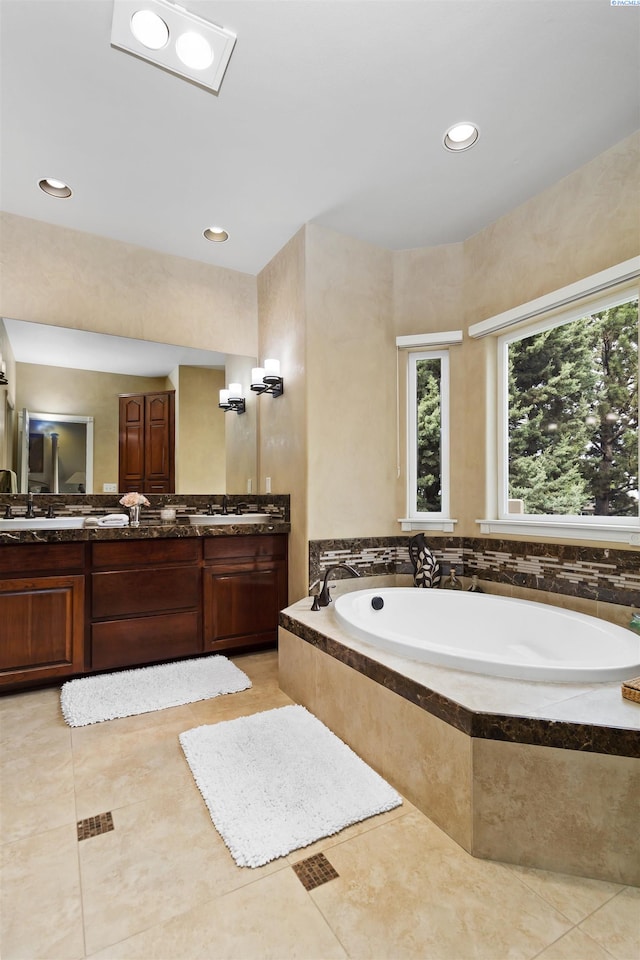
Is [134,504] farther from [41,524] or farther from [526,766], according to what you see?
[526,766]

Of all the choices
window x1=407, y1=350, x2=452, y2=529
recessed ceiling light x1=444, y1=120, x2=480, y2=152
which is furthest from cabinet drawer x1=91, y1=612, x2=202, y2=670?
recessed ceiling light x1=444, y1=120, x2=480, y2=152

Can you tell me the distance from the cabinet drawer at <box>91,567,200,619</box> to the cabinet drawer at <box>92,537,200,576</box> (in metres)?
0.05

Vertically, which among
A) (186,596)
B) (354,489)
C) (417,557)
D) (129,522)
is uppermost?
(354,489)

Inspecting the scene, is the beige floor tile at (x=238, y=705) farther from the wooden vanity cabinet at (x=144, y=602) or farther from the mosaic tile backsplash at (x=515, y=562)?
the mosaic tile backsplash at (x=515, y=562)

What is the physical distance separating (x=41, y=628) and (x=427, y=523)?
2.36m

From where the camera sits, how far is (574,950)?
1102 millimetres

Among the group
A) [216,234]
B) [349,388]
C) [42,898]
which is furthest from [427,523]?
[42,898]

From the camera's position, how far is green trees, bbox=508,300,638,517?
2.35 m

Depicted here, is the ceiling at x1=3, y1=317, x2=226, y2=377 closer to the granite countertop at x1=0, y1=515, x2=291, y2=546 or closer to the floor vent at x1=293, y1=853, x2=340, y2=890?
the granite countertop at x1=0, y1=515, x2=291, y2=546

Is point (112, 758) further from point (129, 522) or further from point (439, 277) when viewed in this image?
point (439, 277)

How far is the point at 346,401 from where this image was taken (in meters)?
3.08

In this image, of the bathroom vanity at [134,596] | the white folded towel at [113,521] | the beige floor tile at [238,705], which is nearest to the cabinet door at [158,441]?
A: the white folded towel at [113,521]

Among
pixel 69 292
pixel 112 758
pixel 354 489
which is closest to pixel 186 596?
pixel 112 758

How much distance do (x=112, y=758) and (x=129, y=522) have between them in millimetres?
1554
